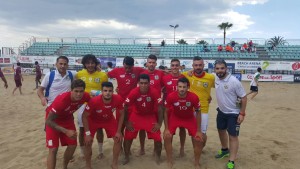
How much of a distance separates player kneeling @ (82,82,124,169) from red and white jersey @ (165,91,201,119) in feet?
3.24

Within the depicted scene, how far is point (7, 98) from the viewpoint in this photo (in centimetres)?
1393

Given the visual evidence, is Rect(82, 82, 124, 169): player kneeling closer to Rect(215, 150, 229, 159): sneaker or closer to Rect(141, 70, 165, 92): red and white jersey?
Rect(141, 70, 165, 92): red and white jersey

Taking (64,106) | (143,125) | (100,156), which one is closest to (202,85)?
(143,125)

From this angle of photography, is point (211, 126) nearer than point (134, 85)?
No

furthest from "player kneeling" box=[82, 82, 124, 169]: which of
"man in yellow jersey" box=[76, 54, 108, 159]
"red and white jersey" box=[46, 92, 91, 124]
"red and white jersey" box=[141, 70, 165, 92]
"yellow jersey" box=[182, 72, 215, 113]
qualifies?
"yellow jersey" box=[182, 72, 215, 113]

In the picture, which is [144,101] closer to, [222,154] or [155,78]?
[155,78]

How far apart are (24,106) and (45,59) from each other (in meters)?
20.2

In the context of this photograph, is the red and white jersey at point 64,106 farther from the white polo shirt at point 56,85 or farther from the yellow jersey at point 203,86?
the yellow jersey at point 203,86

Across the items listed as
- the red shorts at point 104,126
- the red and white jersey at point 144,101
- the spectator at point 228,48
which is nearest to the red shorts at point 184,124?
the red and white jersey at point 144,101

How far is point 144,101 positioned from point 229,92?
5.51 ft

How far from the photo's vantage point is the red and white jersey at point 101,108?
5.06m

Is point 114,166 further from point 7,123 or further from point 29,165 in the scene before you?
point 7,123

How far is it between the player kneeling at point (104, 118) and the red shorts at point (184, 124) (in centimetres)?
103

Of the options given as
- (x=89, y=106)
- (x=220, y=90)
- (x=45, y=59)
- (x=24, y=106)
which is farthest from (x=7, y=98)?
(x=45, y=59)
